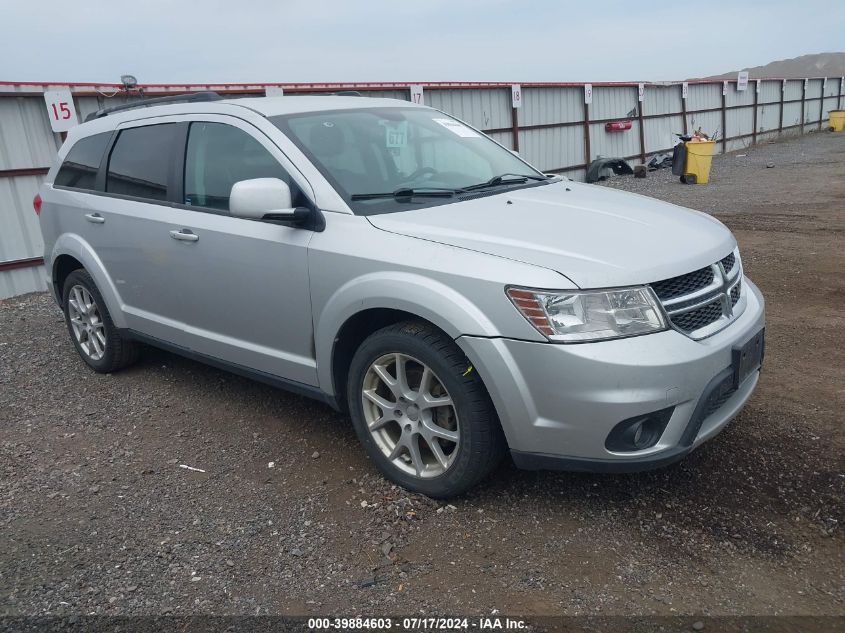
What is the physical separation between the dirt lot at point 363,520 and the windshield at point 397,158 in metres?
1.40

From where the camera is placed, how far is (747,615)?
2482mm

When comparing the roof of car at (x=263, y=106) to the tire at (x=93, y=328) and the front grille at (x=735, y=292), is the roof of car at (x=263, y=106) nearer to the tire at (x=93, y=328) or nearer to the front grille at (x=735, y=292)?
the tire at (x=93, y=328)

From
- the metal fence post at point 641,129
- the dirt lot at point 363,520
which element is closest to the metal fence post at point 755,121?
the metal fence post at point 641,129

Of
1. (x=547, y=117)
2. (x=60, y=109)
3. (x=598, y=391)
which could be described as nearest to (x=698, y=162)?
(x=547, y=117)

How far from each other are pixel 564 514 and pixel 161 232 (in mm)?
2742

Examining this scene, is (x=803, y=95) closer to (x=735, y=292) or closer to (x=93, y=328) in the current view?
(x=735, y=292)

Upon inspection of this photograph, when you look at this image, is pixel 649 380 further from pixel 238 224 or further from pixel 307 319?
pixel 238 224

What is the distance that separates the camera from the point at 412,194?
356 cm

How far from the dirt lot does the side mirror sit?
131 cm

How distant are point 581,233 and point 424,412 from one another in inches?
40.6

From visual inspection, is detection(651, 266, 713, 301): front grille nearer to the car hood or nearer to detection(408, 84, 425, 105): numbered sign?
the car hood

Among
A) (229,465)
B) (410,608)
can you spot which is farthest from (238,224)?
(410,608)

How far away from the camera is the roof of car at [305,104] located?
12.7ft

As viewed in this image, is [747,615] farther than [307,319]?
Answer: No
